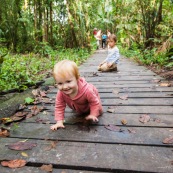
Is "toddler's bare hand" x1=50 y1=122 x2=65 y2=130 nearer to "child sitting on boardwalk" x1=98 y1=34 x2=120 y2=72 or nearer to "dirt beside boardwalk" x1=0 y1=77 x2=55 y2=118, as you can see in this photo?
"dirt beside boardwalk" x1=0 y1=77 x2=55 y2=118

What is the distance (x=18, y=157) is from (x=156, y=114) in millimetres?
1604

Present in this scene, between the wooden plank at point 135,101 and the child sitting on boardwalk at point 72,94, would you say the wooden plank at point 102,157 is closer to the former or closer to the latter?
the child sitting on boardwalk at point 72,94

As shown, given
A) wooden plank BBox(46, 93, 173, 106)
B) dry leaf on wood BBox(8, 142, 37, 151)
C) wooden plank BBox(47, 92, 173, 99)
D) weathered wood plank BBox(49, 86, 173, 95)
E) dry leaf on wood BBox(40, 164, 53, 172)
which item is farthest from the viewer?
weathered wood plank BBox(49, 86, 173, 95)

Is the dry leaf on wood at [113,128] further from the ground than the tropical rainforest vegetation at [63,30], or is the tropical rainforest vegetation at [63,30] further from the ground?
the tropical rainforest vegetation at [63,30]

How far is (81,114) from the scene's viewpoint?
262 cm

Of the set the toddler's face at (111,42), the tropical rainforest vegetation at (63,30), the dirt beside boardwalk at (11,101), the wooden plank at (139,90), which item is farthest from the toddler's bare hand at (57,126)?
the toddler's face at (111,42)

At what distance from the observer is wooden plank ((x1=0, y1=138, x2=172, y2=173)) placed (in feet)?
4.94

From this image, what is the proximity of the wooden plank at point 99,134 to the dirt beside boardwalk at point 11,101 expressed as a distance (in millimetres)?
458

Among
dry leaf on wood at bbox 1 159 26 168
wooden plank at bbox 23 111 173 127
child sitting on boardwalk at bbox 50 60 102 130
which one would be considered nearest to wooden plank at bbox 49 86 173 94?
wooden plank at bbox 23 111 173 127

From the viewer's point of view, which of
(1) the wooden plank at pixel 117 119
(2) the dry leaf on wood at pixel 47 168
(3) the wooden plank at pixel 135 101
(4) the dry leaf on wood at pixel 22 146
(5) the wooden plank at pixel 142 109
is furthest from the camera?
(3) the wooden plank at pixel 135 101

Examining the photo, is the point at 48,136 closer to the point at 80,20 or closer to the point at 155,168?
the point at 155,168

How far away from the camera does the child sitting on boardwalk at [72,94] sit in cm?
211

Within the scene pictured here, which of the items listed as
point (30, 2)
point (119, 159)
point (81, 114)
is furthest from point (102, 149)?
point (30, 2)

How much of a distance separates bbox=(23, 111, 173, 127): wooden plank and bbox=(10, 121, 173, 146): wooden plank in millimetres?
121
